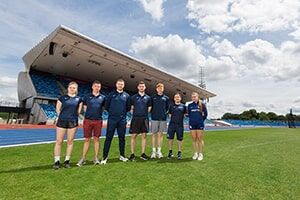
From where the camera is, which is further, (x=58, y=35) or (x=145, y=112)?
(x=58, y=35)

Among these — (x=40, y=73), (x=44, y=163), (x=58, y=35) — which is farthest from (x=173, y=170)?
(x=40, y=73)

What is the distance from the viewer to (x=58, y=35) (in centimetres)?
1847

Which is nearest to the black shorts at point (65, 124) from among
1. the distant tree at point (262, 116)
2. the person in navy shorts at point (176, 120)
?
the person in navy shorts at point (176, 120)

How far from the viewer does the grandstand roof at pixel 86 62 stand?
1997 cm

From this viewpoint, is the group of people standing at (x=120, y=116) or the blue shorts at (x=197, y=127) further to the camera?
the blue shorts at (x=197, y=127)

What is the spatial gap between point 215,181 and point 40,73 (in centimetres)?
3053

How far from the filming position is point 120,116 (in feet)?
17.8

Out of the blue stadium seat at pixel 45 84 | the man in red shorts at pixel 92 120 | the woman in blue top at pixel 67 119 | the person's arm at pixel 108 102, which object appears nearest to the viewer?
the woman in blue top at pixel 67 119

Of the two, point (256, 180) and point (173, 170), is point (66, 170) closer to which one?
Result: point (173, 170)

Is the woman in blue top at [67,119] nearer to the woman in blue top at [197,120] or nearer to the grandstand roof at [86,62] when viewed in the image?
the woman in blue top at [197,120]

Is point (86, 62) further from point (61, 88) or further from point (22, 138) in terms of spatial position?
point (22, 138)

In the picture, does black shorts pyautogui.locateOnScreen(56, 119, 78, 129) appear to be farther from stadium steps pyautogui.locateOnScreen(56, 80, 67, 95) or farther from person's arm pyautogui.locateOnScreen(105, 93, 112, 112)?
stadium steps pyautogui.locateOnScreen(56, 80, 67, 95)

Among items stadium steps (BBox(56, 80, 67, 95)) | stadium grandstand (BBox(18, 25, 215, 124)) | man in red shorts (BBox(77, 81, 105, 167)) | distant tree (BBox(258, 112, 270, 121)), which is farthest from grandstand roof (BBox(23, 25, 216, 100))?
distant tree (BBox(258, 112, 270, 121))

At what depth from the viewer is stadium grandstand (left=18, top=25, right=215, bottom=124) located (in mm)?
20884
